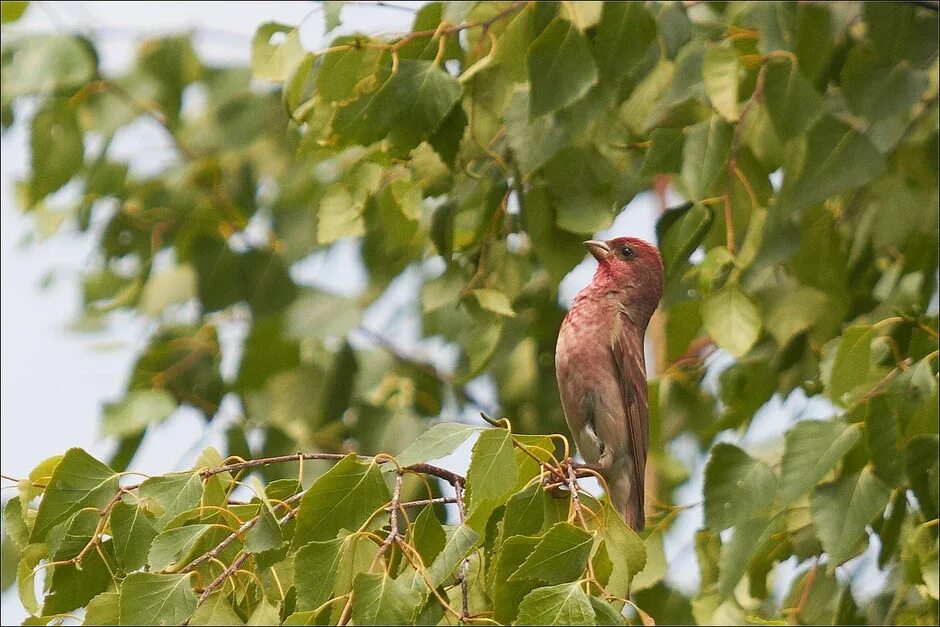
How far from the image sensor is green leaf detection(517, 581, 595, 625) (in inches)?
97.4

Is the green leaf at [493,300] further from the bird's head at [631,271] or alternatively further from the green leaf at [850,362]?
the bird's head at [631,271]

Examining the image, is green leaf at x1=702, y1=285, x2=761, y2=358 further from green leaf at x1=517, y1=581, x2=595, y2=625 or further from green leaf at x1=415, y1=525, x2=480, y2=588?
green leaf at x1=517, y1=581, x2=595, y2=625

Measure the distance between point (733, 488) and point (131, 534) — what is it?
6.27 ft

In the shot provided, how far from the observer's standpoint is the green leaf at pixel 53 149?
16.8 feet

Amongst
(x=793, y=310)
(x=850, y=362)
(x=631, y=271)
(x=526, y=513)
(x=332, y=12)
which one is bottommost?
(x=631, y=271)

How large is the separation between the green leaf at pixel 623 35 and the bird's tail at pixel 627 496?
1695 mm

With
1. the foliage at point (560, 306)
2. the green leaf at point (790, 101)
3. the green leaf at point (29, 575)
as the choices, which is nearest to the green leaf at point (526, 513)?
the foliage at point (560, 306)

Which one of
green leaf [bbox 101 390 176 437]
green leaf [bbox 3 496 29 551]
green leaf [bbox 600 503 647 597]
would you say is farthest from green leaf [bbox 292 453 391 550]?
green leaf [bbox 101 390 176 437]

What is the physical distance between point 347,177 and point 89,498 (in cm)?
185

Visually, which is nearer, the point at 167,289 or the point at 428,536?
the point at 428,536

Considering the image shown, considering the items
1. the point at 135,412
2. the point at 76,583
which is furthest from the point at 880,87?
the point at 135,412

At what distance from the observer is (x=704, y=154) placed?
4152 millimetres

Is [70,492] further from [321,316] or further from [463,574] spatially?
[321,316]

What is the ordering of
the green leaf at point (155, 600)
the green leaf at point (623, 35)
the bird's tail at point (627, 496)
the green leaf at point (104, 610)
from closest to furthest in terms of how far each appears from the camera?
the green leaf at point (155, 600), the green leaf at point (104, 610), the green leaf at point (623, 35), the bird's tail at point (627, 496)
